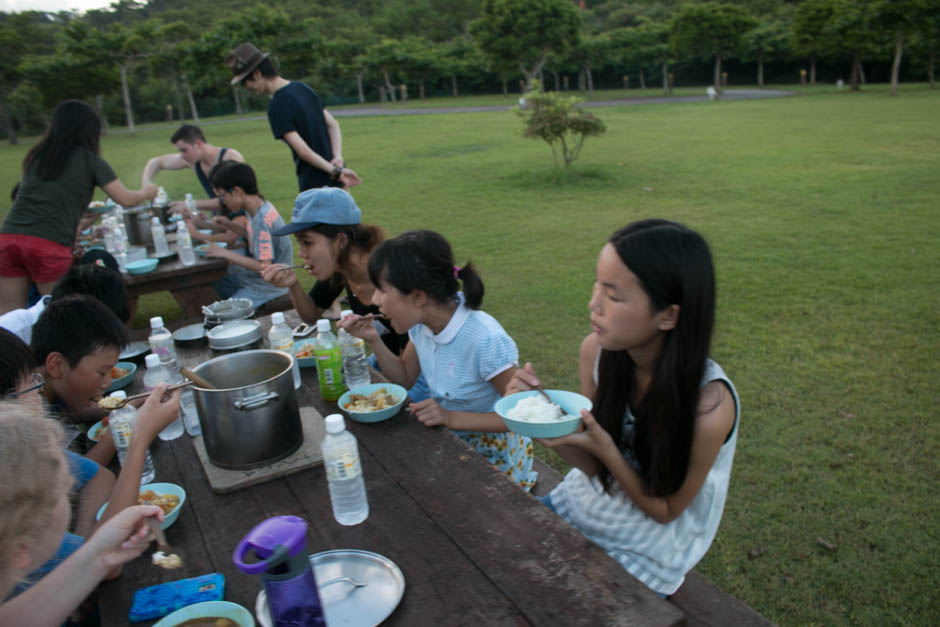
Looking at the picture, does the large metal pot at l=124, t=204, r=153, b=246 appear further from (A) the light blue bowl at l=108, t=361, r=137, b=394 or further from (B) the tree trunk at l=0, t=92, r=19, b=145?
(B) the tree trunk at l=0, t=92, r=19, b=145

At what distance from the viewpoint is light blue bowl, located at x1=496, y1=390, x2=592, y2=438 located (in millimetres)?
1540

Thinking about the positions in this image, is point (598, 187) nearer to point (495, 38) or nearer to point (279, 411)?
point (279, 411)

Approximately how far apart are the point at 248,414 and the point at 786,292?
5314mm

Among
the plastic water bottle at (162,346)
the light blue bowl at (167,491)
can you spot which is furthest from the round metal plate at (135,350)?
the light blue bowl at (167,491)

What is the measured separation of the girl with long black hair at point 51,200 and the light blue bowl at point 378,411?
325 centimetres

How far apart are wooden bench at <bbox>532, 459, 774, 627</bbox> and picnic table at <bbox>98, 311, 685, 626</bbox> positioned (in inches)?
22.8

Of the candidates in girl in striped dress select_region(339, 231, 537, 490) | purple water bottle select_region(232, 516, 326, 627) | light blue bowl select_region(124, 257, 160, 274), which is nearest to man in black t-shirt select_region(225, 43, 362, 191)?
light blue bowl select_region(124, 257, 160, 274)

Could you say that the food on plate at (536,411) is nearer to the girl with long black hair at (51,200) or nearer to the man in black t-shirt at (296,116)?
the man in black t-shirt at (296,116)

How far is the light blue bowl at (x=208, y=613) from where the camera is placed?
1381 mm

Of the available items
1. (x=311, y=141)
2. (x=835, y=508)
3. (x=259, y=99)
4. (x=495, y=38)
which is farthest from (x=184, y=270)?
(x=259, y=99)

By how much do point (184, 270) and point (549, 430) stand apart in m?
4.11

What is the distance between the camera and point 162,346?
278 centimetres

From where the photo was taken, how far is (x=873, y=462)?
11.0 feet

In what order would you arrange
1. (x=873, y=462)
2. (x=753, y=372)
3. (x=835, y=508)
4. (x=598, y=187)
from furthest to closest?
(x=598, y=187) → (x=753, y=372) → (x=873, y=462) → (x=835, y=508)
